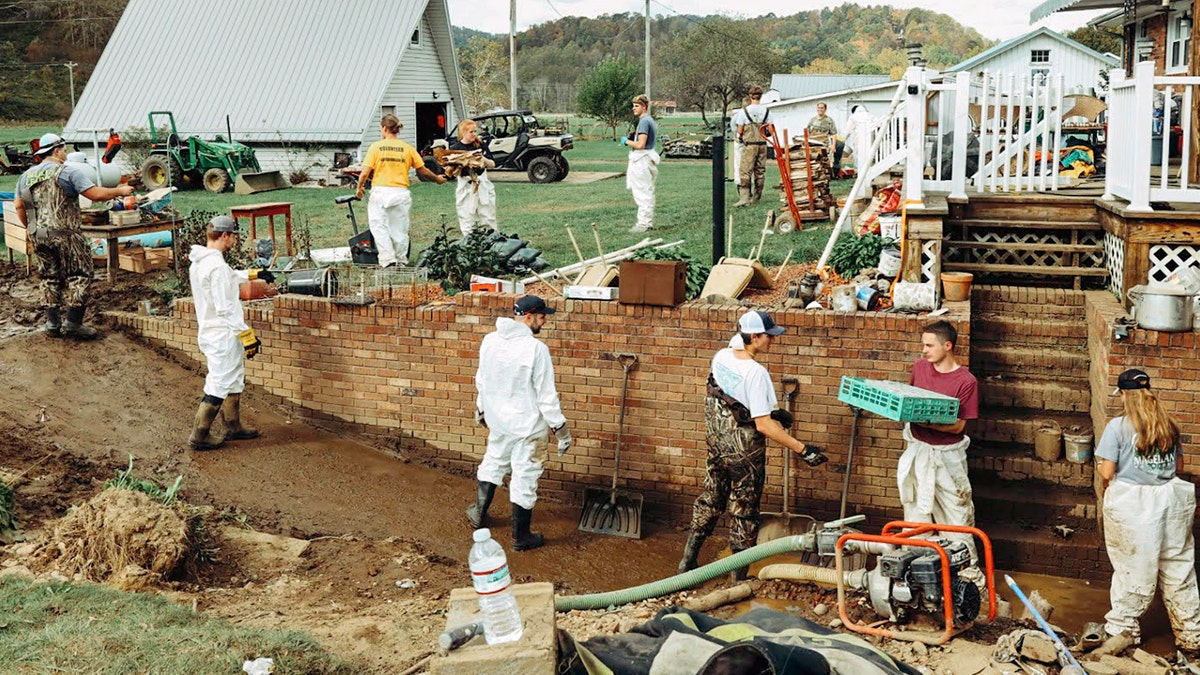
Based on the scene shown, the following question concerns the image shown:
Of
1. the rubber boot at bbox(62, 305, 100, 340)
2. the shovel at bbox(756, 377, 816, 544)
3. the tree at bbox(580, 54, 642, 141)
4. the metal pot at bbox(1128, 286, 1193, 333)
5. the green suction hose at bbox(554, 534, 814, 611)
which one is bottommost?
the shovel at bbox(756, 377, 816, 544)

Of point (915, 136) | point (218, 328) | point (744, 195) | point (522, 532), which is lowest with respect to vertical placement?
point (522, 532)

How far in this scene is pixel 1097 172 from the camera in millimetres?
13227

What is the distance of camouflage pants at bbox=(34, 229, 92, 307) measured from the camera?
1037 cm

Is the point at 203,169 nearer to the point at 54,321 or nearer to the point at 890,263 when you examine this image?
the point at 54,321

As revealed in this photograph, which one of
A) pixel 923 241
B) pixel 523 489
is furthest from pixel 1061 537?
pixel 523 489

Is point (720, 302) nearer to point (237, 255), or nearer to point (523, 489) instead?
point (523, 489)

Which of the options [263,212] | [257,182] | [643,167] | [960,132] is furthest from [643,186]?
[257,182]

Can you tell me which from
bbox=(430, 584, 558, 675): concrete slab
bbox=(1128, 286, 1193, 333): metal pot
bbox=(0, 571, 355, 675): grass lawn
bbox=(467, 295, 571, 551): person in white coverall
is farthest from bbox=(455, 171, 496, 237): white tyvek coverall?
bbox=(430, 584, 558, 675): concrete slab

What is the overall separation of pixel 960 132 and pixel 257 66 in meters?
23.1

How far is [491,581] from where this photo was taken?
4156mm

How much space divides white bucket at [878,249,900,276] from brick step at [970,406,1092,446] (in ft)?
4.57

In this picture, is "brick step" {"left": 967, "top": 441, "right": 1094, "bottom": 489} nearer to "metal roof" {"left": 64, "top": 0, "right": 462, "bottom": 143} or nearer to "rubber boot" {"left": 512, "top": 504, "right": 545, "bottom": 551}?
"rubber boot" {"left": 512, "top": 504, "right": 545, "bottom": 551}

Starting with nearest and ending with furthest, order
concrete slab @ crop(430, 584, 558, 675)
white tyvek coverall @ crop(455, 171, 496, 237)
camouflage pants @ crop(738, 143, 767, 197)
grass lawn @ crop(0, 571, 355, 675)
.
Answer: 1. concrete slab @ crop(430, 584, 558, 675)
2. grass lawn @ crop(0, 571, 355, 675)
3. white tyvek coverall @ crop(455, 171, 496, 237)
4. camouflage pants @ crop(738, 143, 767, 197)

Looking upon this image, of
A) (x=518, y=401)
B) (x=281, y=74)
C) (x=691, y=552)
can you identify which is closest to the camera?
(x=691, y=552)
